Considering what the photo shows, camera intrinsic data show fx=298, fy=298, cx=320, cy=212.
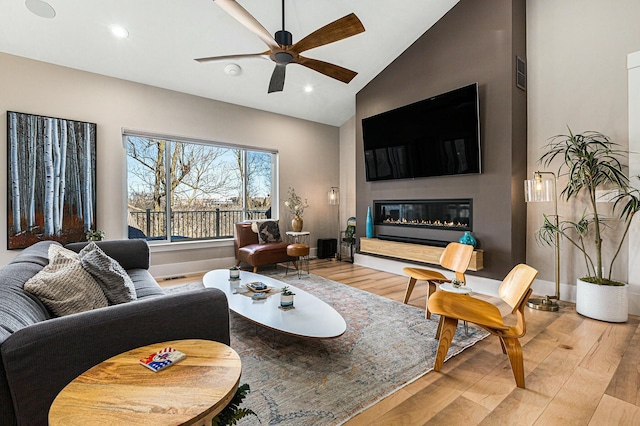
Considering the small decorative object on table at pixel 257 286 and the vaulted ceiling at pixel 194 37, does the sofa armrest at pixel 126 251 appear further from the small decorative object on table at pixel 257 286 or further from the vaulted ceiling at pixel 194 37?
the vaulted ceiling at pixel 194 37

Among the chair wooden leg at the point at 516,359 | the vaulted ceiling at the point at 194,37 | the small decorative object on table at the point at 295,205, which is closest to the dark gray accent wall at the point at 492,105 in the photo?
the vaulted ceiling at the point at 194,37

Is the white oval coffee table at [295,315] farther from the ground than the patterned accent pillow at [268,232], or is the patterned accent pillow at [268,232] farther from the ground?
the patterned accent pillow at [268,232]

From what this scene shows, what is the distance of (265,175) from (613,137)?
512cm

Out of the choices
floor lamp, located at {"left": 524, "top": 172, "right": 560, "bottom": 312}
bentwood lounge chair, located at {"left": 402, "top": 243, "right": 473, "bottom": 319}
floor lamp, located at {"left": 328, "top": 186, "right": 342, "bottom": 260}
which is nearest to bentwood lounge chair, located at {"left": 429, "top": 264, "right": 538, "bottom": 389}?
bentwood lounge chair, located at {"left": 402, "top": 243, "right": 473, "bottom": 319}

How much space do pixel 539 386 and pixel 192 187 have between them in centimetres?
548

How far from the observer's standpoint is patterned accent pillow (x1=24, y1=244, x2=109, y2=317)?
1576mm

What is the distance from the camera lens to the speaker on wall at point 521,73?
372 cm

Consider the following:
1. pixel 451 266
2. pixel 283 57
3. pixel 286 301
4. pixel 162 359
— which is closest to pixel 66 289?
pixel 162 359

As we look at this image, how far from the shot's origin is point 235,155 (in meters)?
5.72

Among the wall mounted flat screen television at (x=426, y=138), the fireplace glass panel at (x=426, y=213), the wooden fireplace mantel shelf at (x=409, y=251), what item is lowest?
the wooden fireplace mantel shelf at (x=409, y=251)

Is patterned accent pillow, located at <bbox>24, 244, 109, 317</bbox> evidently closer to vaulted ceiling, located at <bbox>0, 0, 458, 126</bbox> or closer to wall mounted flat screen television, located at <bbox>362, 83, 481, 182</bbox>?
vaulted ceiling, located at <bbox>0, 0, 458, 126</bbox>

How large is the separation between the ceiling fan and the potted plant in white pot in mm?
2638

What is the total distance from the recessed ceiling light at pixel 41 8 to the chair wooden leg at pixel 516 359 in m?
5.21

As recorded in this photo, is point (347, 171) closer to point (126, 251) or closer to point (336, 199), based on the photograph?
point (336, 199)
